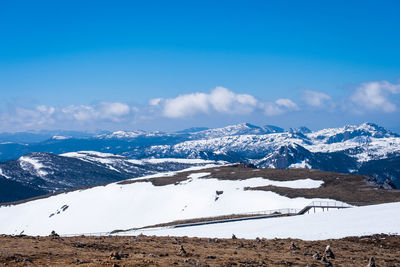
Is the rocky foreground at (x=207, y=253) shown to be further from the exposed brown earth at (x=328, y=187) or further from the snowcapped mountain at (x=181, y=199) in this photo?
the snowcapped mountain at (x=181, y=199)

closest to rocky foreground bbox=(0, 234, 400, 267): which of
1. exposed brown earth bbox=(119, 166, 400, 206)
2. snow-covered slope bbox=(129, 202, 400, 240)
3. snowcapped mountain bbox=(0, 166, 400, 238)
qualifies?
snow-covered slope bbox=(129, 202, 400, 240)

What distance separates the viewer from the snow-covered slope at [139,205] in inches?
3273

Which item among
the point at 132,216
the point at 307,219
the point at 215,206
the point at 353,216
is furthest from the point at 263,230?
the point at 132,216

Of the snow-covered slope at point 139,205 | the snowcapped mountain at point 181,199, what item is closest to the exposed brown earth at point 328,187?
the snowcapped mountain at point 181,199

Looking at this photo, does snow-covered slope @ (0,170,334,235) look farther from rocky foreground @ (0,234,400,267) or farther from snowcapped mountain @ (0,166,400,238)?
rocky foreground @ (0,234,400,267)

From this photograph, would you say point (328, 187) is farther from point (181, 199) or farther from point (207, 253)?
point (207, 253)

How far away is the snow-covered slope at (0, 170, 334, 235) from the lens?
83.1 metres

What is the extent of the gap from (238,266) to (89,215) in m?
90.2

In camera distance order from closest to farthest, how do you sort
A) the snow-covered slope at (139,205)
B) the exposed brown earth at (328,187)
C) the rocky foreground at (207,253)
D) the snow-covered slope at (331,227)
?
the rocky foreground at (207,253) < the snow-covered slope at (331,227) < the exposed brown earth at (328,187) < the snow-covered slope at (139,205)

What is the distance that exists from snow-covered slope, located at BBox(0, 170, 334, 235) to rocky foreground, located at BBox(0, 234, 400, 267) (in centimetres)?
4520

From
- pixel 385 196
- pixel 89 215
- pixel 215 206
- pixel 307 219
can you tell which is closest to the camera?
pixel 307 219

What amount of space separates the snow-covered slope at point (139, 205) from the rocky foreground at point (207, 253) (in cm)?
4520

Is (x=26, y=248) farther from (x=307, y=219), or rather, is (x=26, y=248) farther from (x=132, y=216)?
(x=132, y=216)

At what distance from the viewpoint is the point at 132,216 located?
94.2 m
